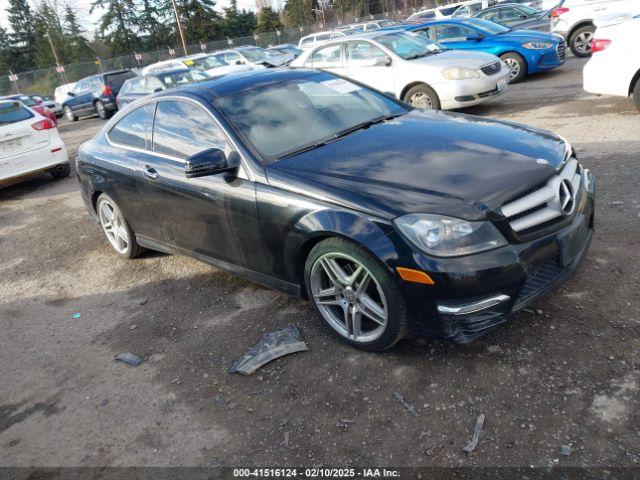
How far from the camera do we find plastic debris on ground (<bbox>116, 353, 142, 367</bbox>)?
3.72 m

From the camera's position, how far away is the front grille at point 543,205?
284 centimetres

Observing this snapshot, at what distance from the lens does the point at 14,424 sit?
3.30 metres

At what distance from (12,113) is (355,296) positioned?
8.47m

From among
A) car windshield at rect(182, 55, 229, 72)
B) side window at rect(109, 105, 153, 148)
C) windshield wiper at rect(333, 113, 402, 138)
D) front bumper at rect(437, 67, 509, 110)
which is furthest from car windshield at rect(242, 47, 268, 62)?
windshield wiper at rect(333, 113, 402, 138)

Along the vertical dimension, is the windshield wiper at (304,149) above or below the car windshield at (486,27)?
below

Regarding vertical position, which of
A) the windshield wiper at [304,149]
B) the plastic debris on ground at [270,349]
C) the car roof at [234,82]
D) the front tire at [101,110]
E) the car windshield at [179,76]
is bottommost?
the plastic debris on ground at [270,349]

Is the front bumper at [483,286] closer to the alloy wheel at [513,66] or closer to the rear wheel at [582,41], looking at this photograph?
the alloy wheel at [513,66]

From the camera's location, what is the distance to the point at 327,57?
10.3 meters

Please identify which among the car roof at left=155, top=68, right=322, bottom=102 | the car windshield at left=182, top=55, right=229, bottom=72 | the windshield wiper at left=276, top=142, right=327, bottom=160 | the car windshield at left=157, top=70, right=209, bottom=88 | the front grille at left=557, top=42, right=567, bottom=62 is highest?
the car roof at left=155, top=68, right=322, bottom=102

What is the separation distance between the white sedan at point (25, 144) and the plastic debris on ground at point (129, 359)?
6550 mm

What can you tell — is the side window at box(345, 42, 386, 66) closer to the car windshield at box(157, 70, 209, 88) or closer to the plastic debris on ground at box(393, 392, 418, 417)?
the car windshield at box(157, 70, 209, 88)

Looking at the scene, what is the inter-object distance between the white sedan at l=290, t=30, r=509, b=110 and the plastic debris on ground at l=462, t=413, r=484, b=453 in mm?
7120

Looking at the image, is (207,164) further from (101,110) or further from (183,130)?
(101,110)

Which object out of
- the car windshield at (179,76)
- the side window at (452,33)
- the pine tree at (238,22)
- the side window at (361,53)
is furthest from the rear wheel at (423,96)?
the pine tree at (238,22)
